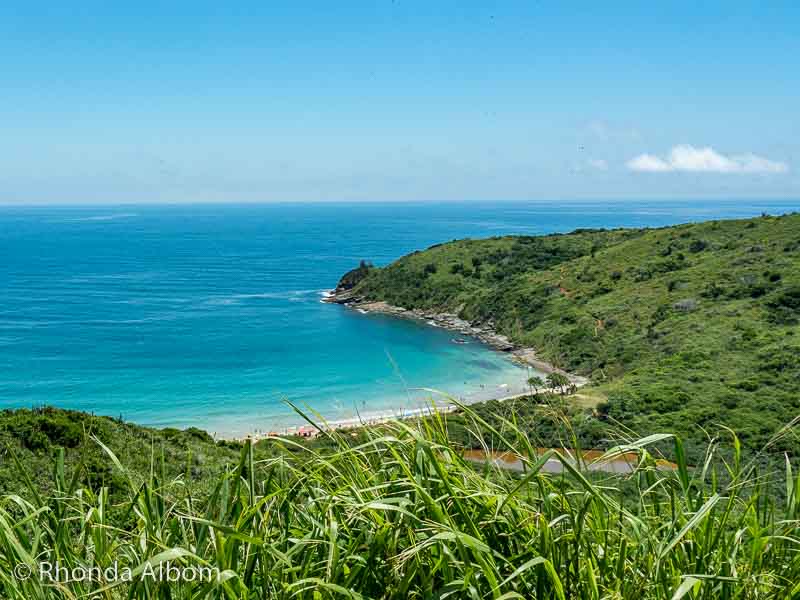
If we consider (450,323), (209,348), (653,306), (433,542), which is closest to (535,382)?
(433,542)

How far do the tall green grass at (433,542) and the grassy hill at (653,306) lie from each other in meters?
17.5

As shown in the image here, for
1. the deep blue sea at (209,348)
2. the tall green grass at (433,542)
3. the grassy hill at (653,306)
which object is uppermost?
the tall green grass at (433,542)

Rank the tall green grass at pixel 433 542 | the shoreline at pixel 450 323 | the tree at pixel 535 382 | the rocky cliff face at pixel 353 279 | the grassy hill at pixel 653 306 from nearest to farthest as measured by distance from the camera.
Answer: the tall green grass at pixel 433 542 < the tree at pixel 535 382 < the grassy hill at pixel 653 306 < the shoreline at pixel 450 323 < the rocky cliff face at pixel 353 279

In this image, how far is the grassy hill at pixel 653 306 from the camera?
110ft

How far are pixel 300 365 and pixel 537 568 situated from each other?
53.7 m

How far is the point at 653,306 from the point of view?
5100cm

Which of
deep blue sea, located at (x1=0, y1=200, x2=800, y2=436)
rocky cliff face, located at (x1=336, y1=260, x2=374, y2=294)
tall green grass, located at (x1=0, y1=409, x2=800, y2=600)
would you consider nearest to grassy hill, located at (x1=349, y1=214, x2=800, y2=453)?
rocky cliff face, located at (x1=336, y1=260, x2=374, y2=294)

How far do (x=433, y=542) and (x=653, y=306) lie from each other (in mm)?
52425

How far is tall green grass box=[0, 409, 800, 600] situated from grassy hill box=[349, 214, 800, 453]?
1749 centimetres

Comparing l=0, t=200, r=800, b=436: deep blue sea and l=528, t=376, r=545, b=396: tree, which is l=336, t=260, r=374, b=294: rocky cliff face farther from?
l=528, t=376, r=545, b=396: tree

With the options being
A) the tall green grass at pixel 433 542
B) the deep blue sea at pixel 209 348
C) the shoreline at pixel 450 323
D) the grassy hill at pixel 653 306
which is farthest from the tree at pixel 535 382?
the shoreline at pixel 450 323

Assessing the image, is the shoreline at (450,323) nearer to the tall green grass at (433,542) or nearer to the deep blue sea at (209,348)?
the deep blue sea at (209,348)

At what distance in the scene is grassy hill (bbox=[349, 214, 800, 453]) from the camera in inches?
1315

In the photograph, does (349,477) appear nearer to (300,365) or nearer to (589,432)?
(589,432)
